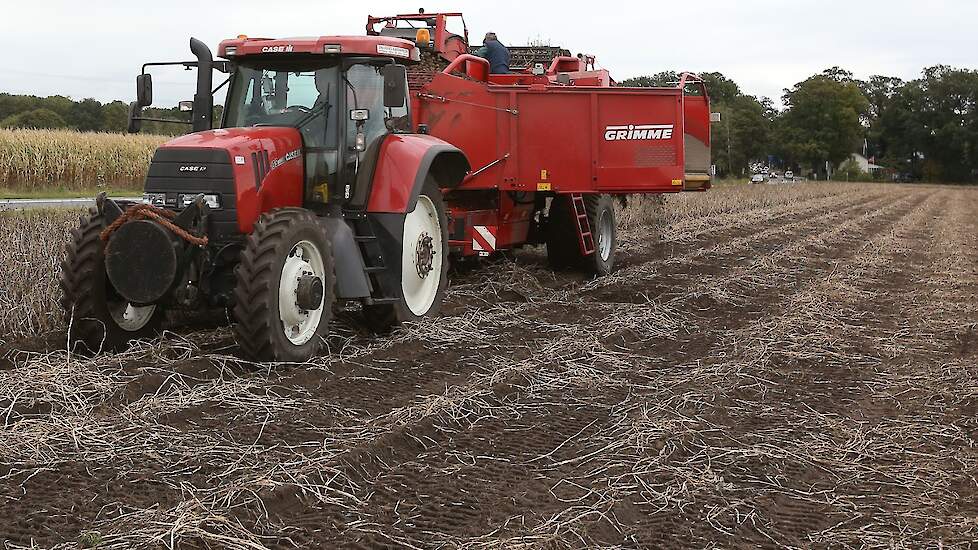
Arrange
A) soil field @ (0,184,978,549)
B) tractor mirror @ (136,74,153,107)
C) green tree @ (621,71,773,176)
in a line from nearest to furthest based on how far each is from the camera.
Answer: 1. soil field @ (0,184,978,549)
2. tractor mirror @ (136,74,153,107)
3. green tree @ (621,71,773,176)

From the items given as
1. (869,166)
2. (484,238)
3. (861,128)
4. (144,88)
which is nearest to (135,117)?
(144,88)

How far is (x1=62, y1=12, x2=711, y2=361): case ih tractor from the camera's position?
638 centimetres

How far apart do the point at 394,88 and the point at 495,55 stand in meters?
4.39

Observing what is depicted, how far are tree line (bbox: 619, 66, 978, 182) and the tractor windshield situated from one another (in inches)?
2869

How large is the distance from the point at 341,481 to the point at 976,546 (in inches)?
98.5

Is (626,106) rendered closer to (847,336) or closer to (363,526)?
(847,336)

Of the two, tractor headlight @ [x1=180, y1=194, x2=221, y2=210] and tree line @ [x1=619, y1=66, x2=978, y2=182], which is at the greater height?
tree line @ [x1=619, y1=66, x2=978, y2=182]

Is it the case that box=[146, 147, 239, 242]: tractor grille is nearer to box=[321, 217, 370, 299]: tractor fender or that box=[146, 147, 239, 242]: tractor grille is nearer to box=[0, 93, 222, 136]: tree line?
box=[321, 217, 370, 299]: tractor fender

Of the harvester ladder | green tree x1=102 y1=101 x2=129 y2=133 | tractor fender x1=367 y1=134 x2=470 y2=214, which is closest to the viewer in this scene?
tractor fender x1=367 y1=134 x2=470 y2=214

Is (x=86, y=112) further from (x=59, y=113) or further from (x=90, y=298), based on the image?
(x=90, y=298)

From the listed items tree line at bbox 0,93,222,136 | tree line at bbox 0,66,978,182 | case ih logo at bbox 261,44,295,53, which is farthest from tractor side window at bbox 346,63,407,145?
tree line at bbox 0,66,978,182

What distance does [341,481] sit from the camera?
4367 millimetres

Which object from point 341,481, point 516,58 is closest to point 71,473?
point 341,481

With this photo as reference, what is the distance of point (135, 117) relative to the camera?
7180mm
